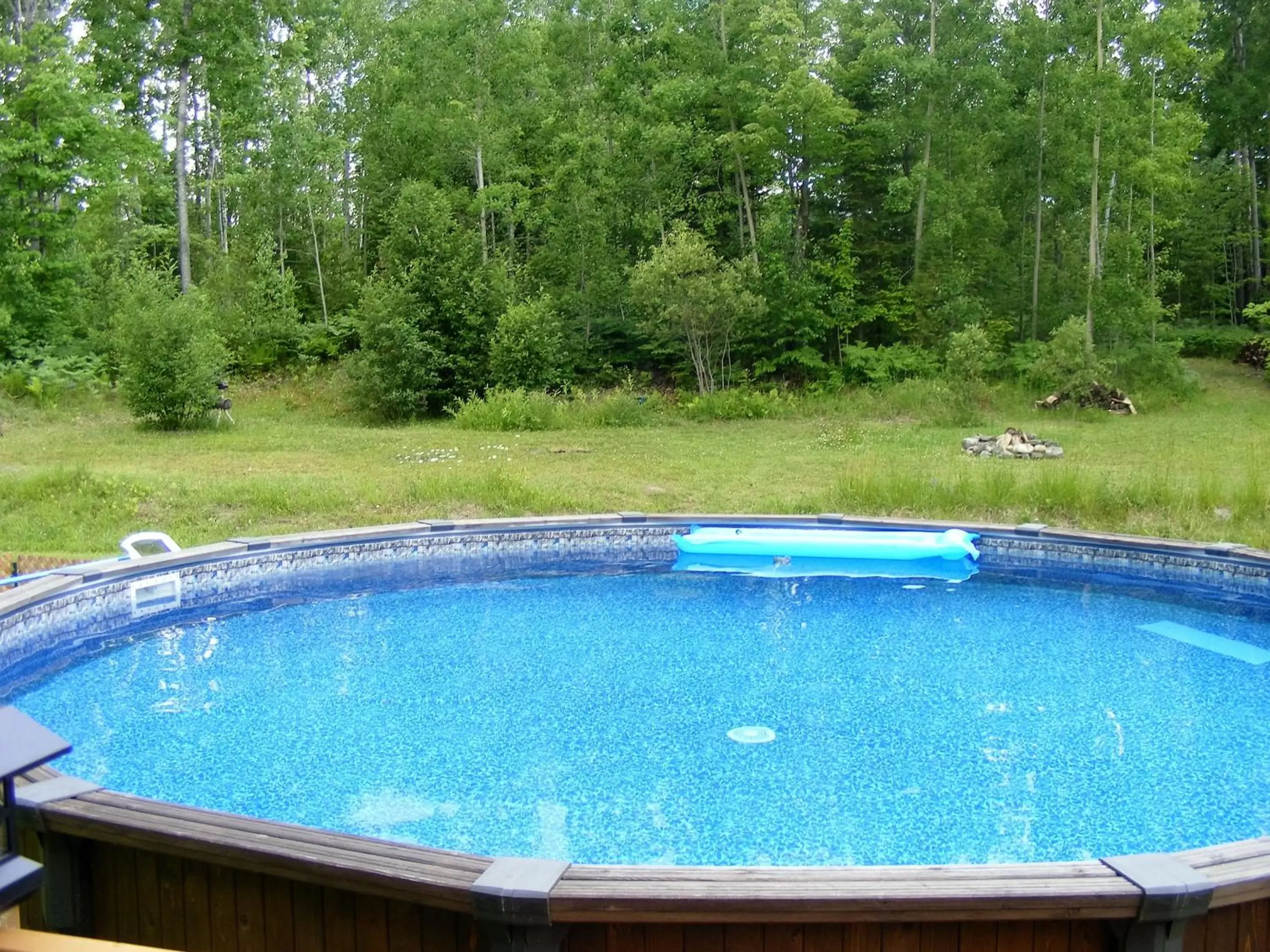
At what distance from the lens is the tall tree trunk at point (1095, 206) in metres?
16.5

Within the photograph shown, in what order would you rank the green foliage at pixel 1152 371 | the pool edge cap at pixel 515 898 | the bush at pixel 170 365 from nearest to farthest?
the pool edge cap at pixel 515 898, the bush at pixel 170 365, the green foliage at pixel 1152 371

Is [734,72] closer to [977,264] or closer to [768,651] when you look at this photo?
[977,264]

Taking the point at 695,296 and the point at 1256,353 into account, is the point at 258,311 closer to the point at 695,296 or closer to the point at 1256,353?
the point at 695,296

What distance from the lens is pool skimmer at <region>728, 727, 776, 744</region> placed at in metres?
4.66

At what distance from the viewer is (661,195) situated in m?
20.2

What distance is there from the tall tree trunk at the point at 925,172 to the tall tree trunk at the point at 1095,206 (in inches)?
109

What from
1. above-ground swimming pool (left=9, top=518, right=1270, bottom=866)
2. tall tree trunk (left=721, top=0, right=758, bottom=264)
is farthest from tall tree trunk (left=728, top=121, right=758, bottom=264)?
above-ground swimming pool (left=9, top=518, right=1270, bottom=866)

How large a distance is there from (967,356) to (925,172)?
4.35 metres

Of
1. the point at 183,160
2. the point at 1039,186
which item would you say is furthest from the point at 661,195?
the point at 183,160

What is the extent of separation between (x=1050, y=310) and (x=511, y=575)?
49.4 feet

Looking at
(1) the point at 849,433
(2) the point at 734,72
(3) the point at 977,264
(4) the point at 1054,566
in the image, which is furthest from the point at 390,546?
(3) the point at 977,264

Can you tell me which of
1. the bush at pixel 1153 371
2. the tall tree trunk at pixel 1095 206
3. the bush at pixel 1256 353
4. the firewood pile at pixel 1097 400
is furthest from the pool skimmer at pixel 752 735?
the bush at pixel 1256 353

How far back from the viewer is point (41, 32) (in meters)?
17.2

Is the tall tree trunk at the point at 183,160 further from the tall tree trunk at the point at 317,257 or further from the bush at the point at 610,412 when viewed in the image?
the bush at the point at 610,412
